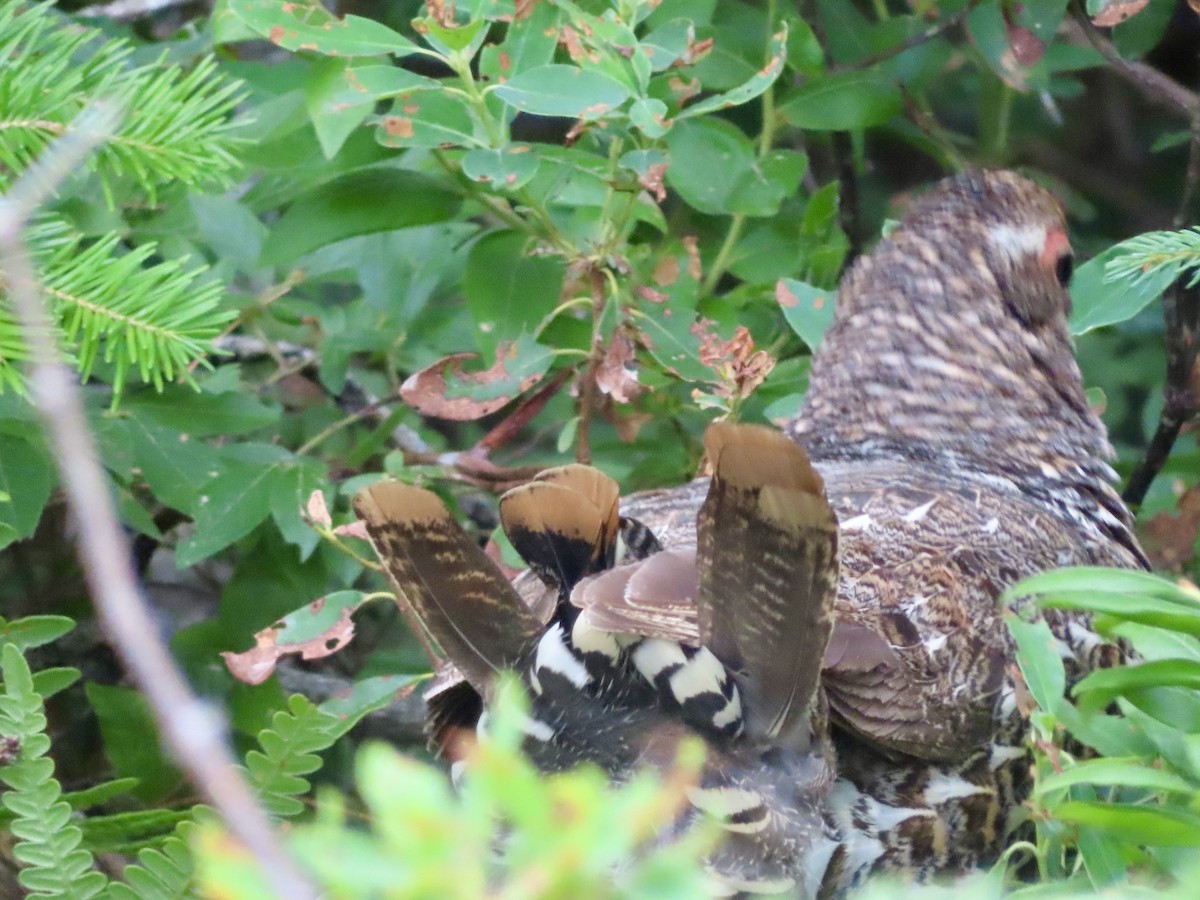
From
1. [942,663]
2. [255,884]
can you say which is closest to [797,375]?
[942,663]

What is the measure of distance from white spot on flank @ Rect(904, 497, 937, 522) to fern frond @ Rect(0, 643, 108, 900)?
90cm

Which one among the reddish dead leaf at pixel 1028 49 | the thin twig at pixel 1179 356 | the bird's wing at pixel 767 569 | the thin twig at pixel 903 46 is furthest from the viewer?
the thin twig at pixel 903 46

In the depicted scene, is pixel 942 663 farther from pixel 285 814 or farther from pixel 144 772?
pixel 144 772

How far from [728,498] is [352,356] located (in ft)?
4.82

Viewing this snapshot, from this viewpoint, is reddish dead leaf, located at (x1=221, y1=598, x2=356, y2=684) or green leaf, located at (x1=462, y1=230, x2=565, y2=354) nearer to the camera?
reddish dead leaf, located at (x1=221, y1=598, x2=356, y2=684)

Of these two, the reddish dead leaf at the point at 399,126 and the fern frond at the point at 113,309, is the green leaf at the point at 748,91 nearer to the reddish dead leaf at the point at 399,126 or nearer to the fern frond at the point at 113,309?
the reddish dead leaf at the point at 399,126

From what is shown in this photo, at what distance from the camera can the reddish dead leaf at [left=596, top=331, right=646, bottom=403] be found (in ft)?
5.73

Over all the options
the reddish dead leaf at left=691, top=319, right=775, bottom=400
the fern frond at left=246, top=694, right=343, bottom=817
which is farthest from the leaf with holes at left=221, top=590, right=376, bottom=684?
the reddish dead leaf at left=691, top=319, right=775, bottom=400

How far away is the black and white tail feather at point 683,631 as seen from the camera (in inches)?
45.8

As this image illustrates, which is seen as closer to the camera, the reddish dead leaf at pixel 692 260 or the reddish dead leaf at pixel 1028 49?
the reddish dead leaf at pixel 692 260

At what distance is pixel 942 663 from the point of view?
4.42 feet

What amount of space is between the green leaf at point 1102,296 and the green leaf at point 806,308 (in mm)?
338

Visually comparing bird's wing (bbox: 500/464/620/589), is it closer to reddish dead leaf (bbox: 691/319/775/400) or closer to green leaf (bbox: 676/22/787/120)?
reddish dead leaf (bbox: 691/319/775/400)

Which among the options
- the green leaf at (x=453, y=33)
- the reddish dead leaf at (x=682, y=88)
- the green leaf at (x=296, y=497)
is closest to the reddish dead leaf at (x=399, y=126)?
the green leaf at (x=453, y=33)
